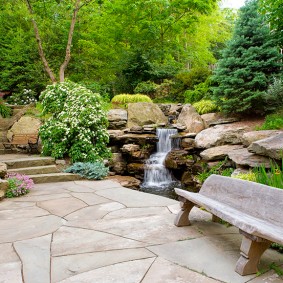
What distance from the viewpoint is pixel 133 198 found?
Answer: 4625mm

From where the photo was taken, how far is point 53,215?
3.78 m

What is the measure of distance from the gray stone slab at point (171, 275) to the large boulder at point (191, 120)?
7.08m

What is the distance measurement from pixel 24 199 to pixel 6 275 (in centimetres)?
254

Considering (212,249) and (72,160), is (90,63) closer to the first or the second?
(72,160)

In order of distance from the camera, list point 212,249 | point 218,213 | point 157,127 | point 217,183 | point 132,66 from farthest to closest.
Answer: point 132,66 → point 157,127 → point 217,183 → point 212,249 → point 218,213

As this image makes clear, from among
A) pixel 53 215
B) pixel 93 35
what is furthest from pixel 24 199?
pixel 93 35

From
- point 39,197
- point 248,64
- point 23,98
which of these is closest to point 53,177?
point 39,197

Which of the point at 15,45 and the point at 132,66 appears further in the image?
the point at 15,45

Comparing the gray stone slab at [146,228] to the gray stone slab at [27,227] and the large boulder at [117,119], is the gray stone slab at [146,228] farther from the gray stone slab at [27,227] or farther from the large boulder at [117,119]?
the large boulder at [117,119]

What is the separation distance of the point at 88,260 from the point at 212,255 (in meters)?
1.06

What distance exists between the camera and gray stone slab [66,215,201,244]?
296 centimetres

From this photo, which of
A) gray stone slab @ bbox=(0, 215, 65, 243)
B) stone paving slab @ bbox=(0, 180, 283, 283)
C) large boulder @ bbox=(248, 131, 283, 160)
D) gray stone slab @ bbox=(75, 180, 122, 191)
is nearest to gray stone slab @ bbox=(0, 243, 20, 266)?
stone paving slab @ bbox=(0, 180, 283, 283)

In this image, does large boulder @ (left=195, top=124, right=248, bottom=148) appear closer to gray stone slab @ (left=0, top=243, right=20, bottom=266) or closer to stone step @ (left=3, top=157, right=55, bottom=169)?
stone step @ (left=3, top=157, right=55, bottom=169)

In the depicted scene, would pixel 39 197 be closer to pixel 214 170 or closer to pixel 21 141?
pixel 214 170
